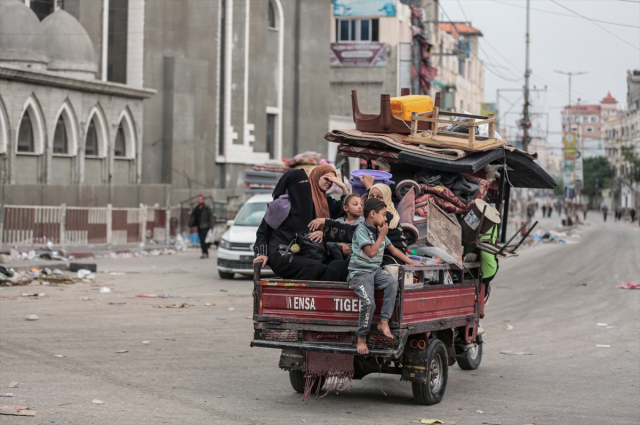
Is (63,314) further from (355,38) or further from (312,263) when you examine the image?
(355,38)

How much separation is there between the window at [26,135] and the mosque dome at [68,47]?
9.55 feet

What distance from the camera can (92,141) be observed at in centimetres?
3572

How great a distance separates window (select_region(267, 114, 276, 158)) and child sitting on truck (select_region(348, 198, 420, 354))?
1662 inches

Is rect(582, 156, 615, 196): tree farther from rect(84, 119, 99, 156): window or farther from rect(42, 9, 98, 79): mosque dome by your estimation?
rect(42, 9, 98, 79): mosque dome

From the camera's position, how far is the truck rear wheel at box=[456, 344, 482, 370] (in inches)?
387

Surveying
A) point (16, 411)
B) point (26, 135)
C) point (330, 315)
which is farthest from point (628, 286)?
point (26, 135)

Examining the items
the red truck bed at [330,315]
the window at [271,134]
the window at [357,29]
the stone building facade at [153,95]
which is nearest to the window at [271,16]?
the stone building facade at [153,95]

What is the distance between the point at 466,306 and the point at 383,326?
1.90 m

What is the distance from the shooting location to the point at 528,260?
29.5 meters

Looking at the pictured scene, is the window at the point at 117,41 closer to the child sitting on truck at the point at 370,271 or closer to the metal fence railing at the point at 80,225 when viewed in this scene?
the metal fence railing at the point at 80,225

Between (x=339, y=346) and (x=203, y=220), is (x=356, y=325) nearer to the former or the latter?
(x=339, y=346)

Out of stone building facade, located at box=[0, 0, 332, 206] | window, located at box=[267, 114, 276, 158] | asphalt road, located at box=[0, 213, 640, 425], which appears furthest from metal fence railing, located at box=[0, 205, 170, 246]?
window, located at box=[267, 114, 276, 158]

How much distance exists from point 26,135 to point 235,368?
25.4m

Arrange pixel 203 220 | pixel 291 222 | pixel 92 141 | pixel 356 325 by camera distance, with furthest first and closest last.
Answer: pixel 92 141 < pixel 203 220 < pixel 291 222 < pixel 356 325
